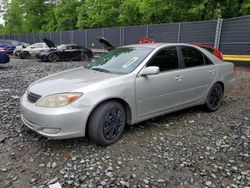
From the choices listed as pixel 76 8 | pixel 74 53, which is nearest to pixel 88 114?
pixel 74 53

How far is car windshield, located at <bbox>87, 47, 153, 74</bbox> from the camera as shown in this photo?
13.3 feet

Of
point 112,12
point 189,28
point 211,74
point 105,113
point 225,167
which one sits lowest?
point 225,167

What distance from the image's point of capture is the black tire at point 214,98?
5.14m

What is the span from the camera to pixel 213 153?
3.58 meters

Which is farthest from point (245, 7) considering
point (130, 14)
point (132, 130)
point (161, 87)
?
point (132, 130)

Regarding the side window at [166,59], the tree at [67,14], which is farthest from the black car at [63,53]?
the tree at [67,14]

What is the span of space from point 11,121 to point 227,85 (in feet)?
14.6

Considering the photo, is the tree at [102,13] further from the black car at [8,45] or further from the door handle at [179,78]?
the door handle at [179,78]

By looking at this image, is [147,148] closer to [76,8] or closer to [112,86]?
[112,86]

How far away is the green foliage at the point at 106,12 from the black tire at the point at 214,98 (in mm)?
10799

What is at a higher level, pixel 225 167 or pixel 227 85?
pixel 227 85

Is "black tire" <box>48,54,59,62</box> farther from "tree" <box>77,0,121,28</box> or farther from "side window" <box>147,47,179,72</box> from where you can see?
"side window" <box>147,47,179,72</box>

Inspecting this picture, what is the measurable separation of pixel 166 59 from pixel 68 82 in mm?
1767

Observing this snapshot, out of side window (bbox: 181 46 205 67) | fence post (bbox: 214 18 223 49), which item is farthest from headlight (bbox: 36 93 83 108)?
fence post (bbox: 214 18 223 49)
